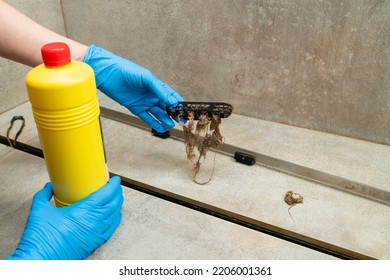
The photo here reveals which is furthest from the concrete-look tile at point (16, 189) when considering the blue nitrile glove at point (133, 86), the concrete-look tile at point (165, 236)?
the blue nitrile glove at point (133, 86)

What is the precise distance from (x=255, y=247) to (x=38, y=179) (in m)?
0.88

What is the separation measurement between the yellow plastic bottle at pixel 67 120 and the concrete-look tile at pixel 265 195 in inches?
15.1

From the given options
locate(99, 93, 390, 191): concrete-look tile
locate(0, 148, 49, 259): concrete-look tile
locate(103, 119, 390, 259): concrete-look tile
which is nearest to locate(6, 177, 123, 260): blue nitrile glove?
locate(0, 148, 49, 259): concrete-look tile

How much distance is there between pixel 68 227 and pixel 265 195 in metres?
0.68

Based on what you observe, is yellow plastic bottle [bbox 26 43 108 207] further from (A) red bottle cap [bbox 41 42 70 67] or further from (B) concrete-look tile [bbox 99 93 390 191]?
(B) concrete-look tile [bbox 99 93 390 191]

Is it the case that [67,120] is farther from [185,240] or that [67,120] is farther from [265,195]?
[265,195]

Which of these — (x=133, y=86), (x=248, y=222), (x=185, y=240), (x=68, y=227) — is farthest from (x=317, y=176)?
(x=68, y=227)

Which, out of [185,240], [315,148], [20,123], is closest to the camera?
[185,240]

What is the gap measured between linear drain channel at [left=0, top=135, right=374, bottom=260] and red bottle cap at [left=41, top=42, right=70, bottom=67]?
2.01 feet

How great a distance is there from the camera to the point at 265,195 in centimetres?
129

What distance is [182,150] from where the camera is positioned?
5.11 feet

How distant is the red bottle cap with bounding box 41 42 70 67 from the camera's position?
85cm

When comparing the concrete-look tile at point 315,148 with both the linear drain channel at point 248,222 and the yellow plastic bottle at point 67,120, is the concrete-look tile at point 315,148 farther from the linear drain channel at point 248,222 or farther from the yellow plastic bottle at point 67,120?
the yellow plastic bottle at point 67,120

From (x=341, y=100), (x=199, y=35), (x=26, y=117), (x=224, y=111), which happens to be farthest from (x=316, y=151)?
(x=26, y=117)
